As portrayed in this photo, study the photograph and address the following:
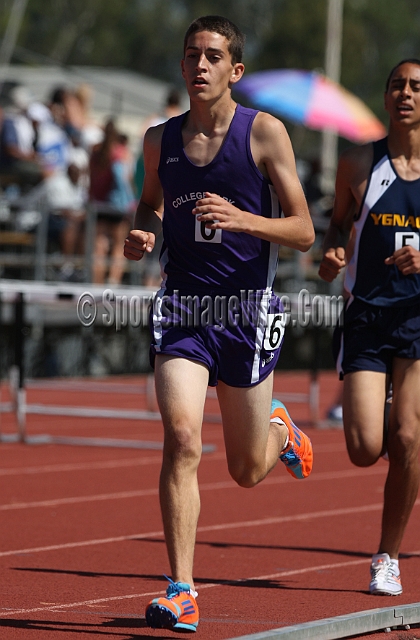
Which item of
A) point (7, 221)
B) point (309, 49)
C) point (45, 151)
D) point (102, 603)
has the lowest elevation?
point (102, 603)

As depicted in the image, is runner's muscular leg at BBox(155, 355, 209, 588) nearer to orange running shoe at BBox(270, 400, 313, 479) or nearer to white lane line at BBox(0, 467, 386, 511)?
orange running shoe at BBox(270, 400, 313, 479)

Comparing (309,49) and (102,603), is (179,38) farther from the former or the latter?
(102,603)

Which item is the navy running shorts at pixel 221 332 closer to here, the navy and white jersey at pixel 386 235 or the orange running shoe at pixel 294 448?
the orange running shoe at pixel 294 448

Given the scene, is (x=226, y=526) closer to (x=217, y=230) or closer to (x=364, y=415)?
(x=364, y=415)

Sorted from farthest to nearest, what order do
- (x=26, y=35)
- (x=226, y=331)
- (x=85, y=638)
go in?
(x=26, y=35), (x=226, y=331), (x=85, y=638)

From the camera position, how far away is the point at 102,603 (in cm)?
504

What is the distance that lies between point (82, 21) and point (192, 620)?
68968 millimetres

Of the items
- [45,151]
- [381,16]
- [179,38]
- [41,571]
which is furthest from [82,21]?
[41,571]

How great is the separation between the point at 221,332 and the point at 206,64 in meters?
0.99

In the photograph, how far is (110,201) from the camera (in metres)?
14.8

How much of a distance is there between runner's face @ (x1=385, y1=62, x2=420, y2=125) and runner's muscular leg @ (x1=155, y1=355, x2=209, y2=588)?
5.74 ft

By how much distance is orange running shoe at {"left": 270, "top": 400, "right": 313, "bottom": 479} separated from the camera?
18.4 ft

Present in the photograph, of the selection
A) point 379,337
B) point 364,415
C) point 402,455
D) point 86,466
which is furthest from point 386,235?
point 86,466

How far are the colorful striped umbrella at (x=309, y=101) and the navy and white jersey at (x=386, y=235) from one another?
13.1 metres
